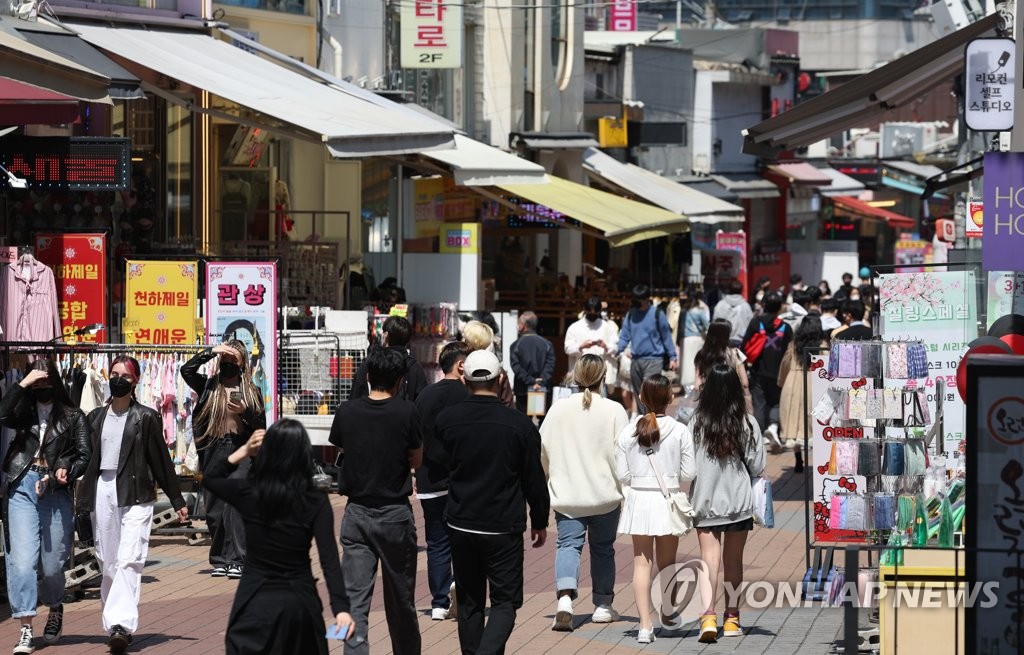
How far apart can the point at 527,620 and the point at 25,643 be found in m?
3.12

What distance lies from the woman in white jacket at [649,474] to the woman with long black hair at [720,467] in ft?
0.40

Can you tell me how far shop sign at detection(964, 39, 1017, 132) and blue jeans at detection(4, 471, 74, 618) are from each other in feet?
23.7

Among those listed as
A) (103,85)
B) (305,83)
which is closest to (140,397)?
(103,85)

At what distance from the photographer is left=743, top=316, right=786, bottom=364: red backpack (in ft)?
64.5

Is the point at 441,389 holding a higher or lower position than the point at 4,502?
higher

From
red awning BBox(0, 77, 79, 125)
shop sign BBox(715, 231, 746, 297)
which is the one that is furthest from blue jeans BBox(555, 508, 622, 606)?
shop sign BBox(715, 231, 746, 297)

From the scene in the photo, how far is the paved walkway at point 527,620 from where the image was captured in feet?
33.8

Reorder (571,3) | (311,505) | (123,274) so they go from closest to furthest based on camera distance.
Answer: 1. (311,505)
2. (123,274)
3. (571,3)

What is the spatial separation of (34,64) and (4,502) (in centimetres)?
358

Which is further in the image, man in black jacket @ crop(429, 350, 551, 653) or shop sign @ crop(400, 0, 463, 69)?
shop sign @ crop(400, 0, 463, 69)

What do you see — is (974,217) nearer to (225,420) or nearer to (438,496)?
(438,496)

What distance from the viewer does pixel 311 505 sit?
7.12 metres

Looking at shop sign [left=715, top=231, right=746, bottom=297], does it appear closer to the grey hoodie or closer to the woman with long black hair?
the grey hoodie

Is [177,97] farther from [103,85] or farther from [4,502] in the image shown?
[4,502]
